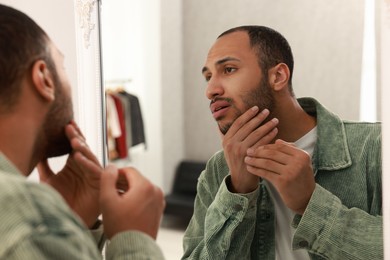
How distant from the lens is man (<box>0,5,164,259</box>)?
1.28 ft

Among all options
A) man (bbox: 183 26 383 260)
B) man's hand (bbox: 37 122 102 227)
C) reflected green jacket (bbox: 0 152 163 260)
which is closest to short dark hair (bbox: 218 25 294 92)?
man (bbox: 183 26 383 260)

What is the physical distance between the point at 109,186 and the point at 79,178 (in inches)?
7.5

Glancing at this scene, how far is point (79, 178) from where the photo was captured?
28.5 inches

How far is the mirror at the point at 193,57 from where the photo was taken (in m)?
1.22

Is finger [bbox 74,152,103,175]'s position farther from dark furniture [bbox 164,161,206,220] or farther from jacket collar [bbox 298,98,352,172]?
dark furniture [bbox 164,161,206,220]

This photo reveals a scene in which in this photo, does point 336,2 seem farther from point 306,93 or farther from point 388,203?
point 388,203

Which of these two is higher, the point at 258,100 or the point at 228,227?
the point at 258,100

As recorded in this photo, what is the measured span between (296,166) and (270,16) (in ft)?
2.53

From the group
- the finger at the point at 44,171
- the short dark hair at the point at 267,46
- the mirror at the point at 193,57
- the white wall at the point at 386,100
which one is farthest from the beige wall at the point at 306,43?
the finger at the point at 44,171

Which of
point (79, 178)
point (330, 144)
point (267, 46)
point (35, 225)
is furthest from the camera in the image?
point (267, 46)

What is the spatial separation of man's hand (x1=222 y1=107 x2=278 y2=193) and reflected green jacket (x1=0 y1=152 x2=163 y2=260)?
421 millimetres

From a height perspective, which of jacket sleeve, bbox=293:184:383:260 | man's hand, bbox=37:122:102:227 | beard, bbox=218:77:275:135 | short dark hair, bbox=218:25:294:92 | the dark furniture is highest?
short dark hair, bbox=218:25:294:92

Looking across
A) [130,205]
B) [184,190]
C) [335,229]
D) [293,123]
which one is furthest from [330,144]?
[184,190]

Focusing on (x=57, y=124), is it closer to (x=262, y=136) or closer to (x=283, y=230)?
(x=262, y=136)
